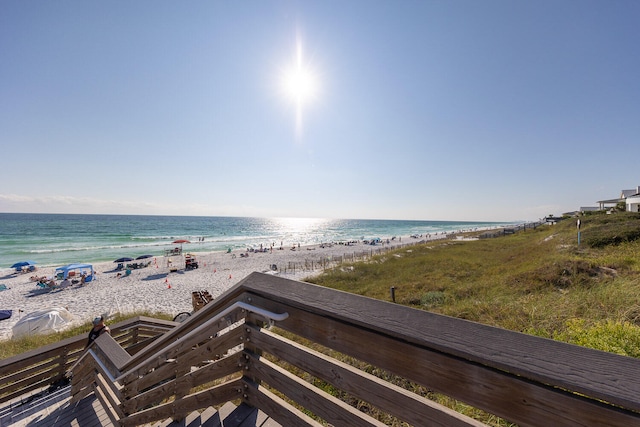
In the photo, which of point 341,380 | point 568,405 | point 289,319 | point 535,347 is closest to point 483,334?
point 535,347

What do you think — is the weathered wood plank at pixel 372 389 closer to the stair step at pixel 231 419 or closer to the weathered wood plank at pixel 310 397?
the weathered wood plank at pixel 310 397

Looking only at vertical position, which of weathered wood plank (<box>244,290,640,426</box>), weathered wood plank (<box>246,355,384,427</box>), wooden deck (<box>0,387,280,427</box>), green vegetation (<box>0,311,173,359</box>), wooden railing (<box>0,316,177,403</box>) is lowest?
green vegetation (<box>0,311,173,359</box>)

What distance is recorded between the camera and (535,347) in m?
0.92

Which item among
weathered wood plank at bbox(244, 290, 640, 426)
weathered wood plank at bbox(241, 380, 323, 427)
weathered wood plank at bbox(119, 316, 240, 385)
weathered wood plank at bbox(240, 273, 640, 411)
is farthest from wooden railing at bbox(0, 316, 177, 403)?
weathered wood plank at bbox(240, 273, 640, 411)

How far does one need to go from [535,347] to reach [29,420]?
6950mm

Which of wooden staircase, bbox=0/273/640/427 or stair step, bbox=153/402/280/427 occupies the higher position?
wooden staircase, bbox=0/273/640/427

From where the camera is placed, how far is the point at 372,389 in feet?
4.38

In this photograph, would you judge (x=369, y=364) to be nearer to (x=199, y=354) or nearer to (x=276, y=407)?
(x=276, y=407)

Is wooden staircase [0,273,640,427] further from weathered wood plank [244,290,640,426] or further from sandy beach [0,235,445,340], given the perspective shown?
sandy beach [0,235,445,340]

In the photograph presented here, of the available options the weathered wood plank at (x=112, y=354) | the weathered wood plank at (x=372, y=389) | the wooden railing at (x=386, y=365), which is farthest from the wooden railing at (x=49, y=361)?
the weathered wood plank at (x=372, y=389)

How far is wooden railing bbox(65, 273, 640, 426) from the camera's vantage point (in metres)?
0.83

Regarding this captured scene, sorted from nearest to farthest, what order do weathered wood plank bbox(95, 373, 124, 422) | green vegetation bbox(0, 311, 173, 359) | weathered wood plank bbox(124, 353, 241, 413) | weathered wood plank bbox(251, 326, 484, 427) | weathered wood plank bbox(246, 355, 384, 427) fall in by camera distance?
1. weathered wood plank bbox(251, 326, 484, 427)
2. weathered wood plank bbox(246, 355, 384, 427)
3. weathered wood plank bbox(124, 353, 241, 413)
4. weathered wood plank bbox(95, 373, 124, 422)
5. green vegetation bbox(0, 311, 173, 359)

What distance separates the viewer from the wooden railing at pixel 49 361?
4.55m

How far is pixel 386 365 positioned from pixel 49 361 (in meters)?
7.19
